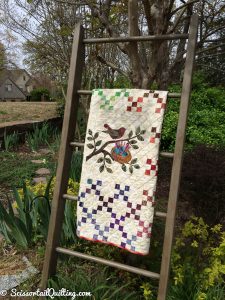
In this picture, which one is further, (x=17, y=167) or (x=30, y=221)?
(x=17, y=167)

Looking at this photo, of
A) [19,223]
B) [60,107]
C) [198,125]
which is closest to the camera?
[19,223]

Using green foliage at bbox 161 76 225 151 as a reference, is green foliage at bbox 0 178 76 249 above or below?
below

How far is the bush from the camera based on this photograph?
2682mm

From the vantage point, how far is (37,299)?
201 centimetres

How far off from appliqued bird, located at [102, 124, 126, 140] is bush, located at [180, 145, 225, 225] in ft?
3.58

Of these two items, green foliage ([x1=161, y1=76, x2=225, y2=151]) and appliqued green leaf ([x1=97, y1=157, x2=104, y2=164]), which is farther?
green foliage ([x1=161, y1=76, x2=225, y2=151])

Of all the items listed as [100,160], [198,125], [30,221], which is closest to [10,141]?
[198,125]

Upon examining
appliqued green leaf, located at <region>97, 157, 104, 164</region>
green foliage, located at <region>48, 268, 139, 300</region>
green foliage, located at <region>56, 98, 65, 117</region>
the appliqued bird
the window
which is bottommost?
green foliage, located at <region>48, 268, 139, 300</region>

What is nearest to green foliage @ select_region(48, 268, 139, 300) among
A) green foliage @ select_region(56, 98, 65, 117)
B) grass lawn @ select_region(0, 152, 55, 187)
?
grass lawn @ select_region(0, 152, 55, 187)

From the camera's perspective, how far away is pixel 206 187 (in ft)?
8.88

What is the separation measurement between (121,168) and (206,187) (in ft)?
3.66

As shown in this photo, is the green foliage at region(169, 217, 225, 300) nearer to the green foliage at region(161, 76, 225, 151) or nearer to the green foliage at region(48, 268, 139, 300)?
the green foliage at region(48, 268, 139, 300)

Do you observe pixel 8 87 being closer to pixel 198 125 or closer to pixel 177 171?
pixel 198 125

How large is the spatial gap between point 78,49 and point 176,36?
0.58 metres
